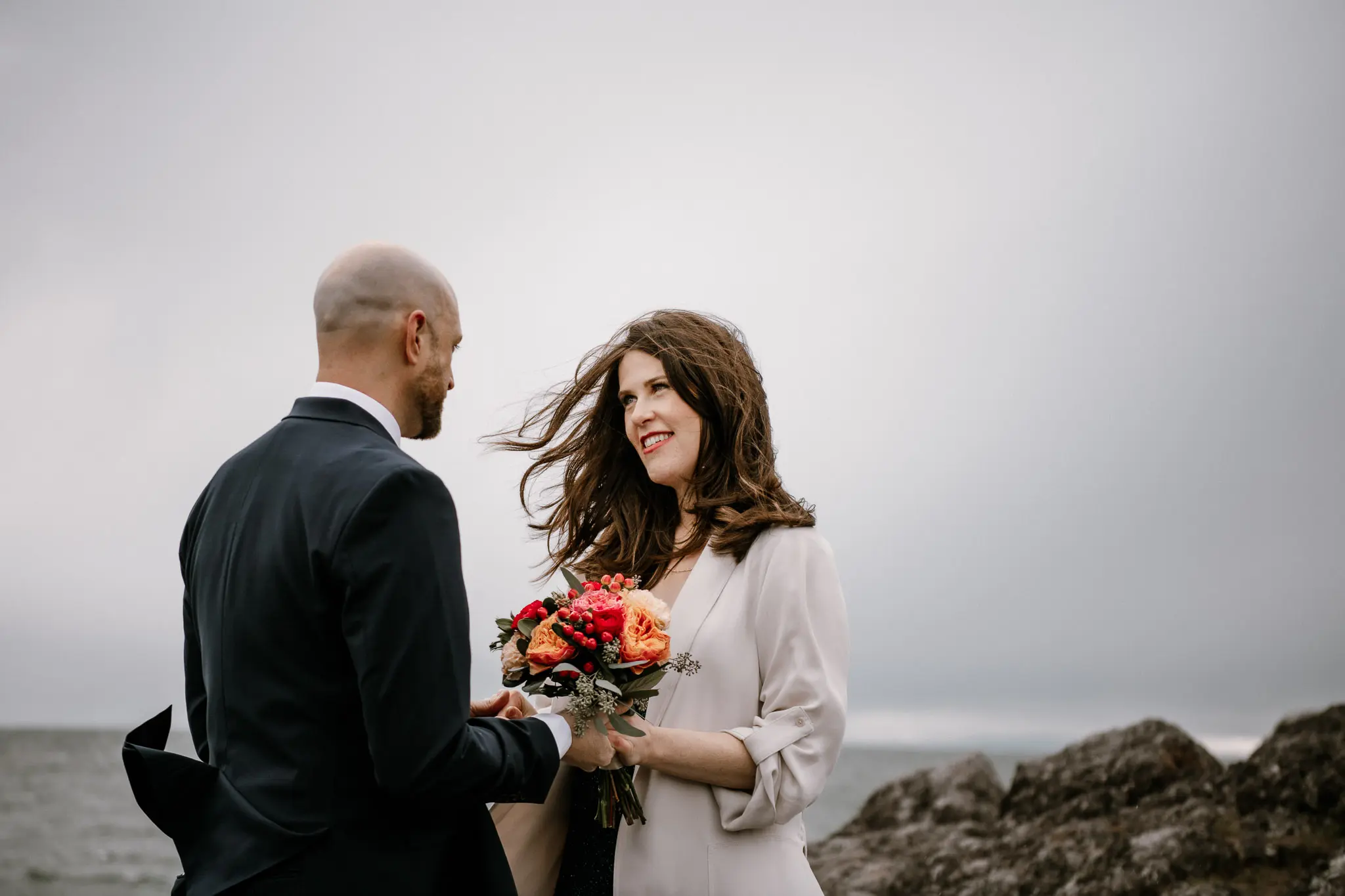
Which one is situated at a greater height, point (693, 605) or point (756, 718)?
point (693, 605)

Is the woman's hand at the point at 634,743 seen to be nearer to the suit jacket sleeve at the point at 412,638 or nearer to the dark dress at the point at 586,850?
the dark dress at the point at 586,850

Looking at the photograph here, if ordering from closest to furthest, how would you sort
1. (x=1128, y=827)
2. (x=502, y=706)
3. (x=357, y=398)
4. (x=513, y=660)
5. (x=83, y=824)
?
(x=357, y=398), (x=513, y=660), (x=502, y=706), (x=1128, y=827), (x=83, y=824)

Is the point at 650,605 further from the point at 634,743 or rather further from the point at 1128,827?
the point at 1128,827

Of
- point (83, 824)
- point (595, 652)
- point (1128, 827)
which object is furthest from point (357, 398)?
point (83, 824)

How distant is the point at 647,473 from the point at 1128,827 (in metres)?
4.55

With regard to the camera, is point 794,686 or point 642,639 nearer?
point 642,639

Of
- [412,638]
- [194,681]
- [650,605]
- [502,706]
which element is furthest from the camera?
[502,706]

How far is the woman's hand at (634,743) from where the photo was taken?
341cm

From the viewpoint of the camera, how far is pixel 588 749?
3.23 m

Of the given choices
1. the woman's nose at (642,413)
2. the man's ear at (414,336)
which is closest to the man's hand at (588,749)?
the man's ear at (414,336)

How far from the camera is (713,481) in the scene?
14.0ft

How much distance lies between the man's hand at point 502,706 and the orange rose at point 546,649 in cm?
52

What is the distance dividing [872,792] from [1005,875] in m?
2.14

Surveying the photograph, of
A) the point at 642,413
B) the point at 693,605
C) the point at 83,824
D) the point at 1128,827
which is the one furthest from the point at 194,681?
the point at 83,824
